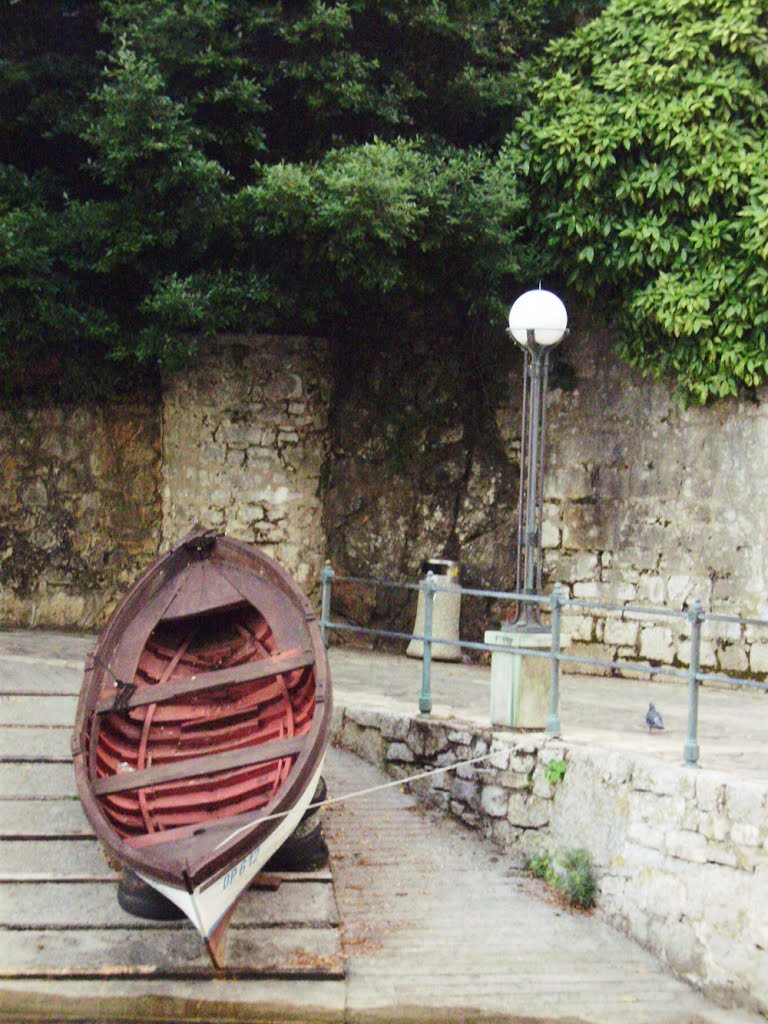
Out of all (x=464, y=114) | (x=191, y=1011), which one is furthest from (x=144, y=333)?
(x=191, y=1011)

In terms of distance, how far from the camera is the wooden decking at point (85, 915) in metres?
5.76

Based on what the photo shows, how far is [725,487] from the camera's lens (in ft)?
32.5

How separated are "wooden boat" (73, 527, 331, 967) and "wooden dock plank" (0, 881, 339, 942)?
1.55ft

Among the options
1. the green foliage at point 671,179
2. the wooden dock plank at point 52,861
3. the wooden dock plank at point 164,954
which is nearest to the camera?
the wooden dock plank at point 164,954

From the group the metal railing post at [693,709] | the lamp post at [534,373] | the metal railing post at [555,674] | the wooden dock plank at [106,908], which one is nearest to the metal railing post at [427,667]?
the lamp post at [534,373]

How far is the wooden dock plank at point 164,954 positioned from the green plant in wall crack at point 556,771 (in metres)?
1.55

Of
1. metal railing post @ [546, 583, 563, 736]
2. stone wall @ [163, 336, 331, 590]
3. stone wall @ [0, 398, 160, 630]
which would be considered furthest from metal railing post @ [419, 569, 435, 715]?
stone wall @ [0, 398, 160, 630]

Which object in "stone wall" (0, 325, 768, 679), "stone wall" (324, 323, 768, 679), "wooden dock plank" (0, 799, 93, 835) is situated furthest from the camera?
"stone wall" (0, 325, 768, 679)

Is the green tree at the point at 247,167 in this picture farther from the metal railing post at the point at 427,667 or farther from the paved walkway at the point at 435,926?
the paved walkway at the point at 435,926

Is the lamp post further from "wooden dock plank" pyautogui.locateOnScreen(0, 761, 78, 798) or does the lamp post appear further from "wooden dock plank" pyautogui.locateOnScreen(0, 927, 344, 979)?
"wooden dock plank" pyautogui.locateOnScreen(0, 761, 78, 798)

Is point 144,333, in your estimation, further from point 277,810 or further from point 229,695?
point 277,810

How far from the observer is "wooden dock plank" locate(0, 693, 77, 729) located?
8.38 m

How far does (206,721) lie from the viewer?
7.11 meters

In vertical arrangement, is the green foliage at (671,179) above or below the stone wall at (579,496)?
above
